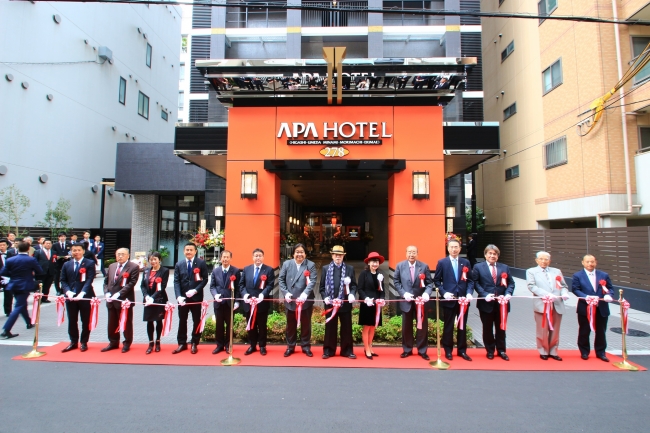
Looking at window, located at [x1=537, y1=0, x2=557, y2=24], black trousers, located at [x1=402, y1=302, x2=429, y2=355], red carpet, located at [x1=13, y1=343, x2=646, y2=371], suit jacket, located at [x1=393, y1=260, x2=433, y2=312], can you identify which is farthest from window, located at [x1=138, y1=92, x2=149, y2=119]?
black trousers, located at [x1=402, y1=302, x2=429, y2=355]

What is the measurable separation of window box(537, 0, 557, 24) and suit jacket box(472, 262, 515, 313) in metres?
15.0

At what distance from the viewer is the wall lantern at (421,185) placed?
875 centimetres

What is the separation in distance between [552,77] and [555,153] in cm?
337

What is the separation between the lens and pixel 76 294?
255 inches

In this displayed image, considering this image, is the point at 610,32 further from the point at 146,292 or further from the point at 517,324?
the point at 146,292

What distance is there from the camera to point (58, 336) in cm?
732

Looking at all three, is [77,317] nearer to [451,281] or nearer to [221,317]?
[221,317]

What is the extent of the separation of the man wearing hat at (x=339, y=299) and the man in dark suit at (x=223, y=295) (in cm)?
169

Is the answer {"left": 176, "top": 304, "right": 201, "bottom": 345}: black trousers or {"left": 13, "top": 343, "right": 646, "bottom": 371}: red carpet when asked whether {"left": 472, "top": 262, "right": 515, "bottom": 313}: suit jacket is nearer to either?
{"left": 13, "top": 343, "right": 646, "bottom": 371}: red carpet

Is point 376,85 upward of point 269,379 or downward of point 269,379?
upward

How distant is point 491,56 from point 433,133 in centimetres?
1655

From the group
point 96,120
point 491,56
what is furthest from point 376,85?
point 96,120

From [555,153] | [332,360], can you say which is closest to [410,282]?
[332,360]

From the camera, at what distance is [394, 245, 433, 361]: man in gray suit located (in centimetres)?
617
